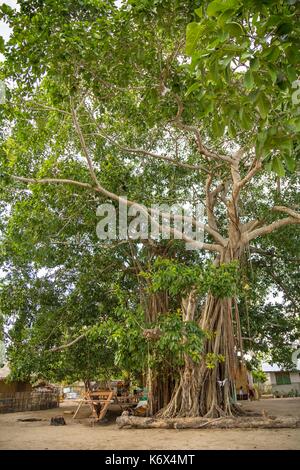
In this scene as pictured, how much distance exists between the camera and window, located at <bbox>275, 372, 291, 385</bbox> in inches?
868

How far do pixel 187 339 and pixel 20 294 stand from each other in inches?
176

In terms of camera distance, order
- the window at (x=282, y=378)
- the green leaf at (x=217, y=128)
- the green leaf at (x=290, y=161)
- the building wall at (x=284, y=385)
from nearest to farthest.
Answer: the green leaf at (x=290, y=161)
the green leaf at (x=217, y=128)
the building wall at (x=284, y=385)
the window at (x=282, y=378)

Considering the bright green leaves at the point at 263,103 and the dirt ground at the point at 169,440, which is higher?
the bright green leaves at the point at 263,103

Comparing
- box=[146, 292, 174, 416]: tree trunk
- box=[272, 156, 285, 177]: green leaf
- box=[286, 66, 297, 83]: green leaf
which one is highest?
box=[286, 66, 297, 83]: green leaf

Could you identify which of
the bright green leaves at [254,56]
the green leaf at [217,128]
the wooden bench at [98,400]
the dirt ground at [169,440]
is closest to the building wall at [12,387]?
the wooden bench at [98,400]

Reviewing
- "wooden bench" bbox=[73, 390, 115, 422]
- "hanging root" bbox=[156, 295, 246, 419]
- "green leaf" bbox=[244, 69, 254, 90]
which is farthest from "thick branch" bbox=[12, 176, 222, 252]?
"green leaf" bbox=[244, 69, 254, 90]

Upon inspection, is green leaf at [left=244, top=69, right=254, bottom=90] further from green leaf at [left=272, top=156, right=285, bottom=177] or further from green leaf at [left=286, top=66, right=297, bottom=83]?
green leaf at [left=272, top=156, right=285, bottom=177]

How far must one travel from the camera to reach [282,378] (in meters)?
22.2

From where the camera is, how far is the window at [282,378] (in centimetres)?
2204

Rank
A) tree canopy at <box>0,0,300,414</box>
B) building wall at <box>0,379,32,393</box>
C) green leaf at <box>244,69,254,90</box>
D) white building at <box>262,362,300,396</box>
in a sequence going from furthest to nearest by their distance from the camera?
white building at <box>262,362,300,396</box> < building wall at <box>0,379,32,393</box> < tree canopy at <box>0,0,300,414</box> < green leaf at <box>244,69,254,90</box>

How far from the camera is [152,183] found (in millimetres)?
8422

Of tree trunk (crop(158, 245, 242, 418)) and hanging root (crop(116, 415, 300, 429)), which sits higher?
tree trunk (crop(158, 245, 242, 418))

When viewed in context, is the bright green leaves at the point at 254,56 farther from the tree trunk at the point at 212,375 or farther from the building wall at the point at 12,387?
the building wall at the point at 12,387
